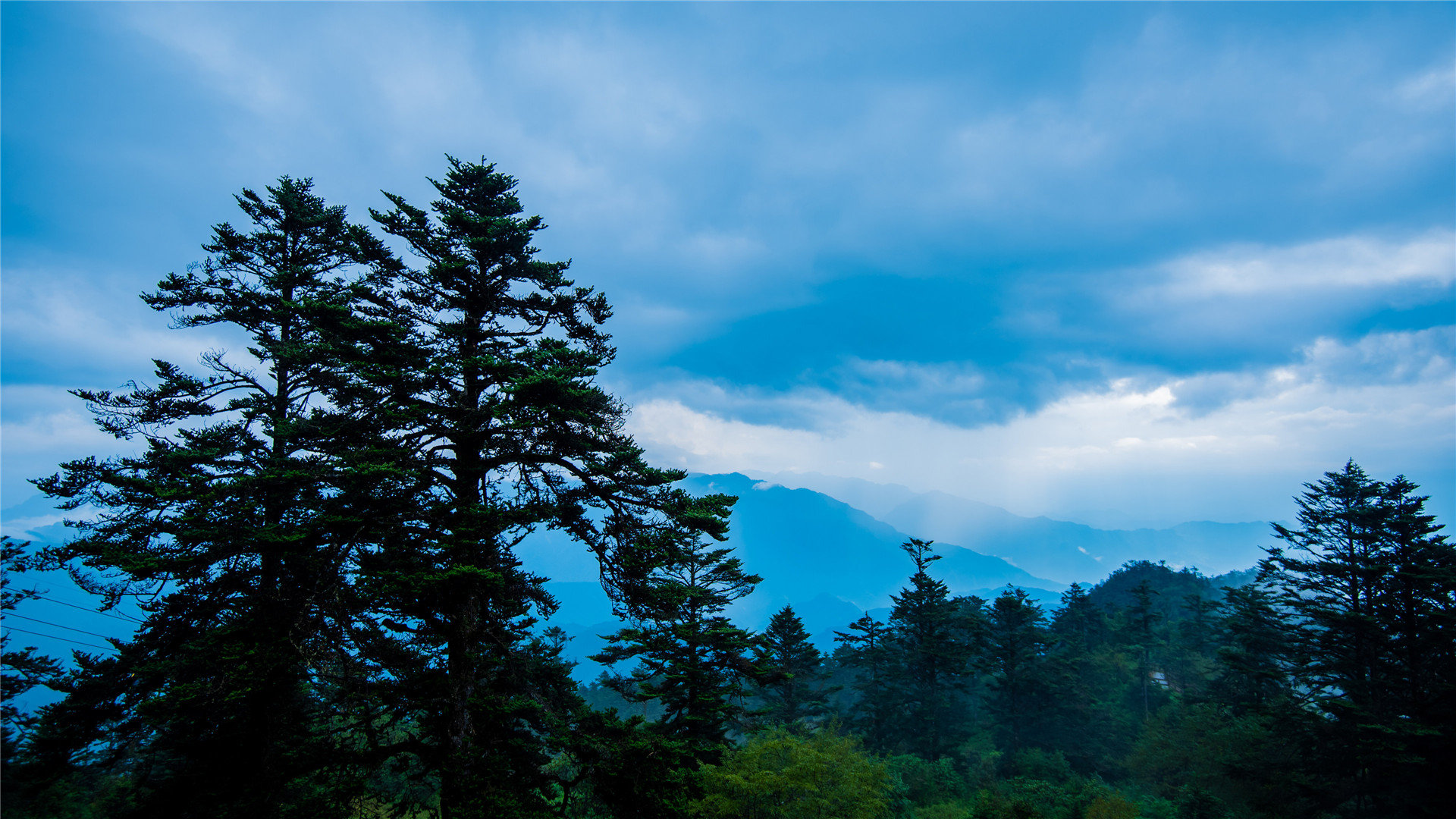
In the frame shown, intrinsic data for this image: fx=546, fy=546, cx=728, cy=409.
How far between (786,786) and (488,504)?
13984 mm

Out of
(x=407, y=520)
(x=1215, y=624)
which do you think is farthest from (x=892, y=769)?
(x=1215, y=624)

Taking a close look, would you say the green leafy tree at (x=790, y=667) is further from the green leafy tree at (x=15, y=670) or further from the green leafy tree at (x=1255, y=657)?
the green leafy tree at (x=15, y=670)

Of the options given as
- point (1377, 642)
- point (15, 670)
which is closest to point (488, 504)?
point (15, 670)

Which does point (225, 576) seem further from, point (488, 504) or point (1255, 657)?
Result: point (1255, 657)

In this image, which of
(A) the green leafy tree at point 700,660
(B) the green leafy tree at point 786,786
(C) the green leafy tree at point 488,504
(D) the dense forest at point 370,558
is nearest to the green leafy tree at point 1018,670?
(B) the green leafy tree at point 786,786

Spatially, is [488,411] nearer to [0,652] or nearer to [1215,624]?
[0,652]

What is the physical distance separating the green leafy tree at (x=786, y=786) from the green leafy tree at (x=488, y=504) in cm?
905

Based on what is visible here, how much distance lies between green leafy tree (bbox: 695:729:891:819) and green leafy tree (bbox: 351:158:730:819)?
9045 mm

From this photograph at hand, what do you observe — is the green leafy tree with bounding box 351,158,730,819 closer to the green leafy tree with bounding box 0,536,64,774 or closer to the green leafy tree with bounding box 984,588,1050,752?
the green leafy tree with bounding box 0,536,64,774

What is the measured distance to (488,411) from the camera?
33.4 ft

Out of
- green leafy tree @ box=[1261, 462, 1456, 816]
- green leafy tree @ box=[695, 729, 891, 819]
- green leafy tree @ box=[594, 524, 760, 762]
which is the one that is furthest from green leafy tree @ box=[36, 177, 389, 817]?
green leafy tree @ box=[1261, 462, 1456, 816]

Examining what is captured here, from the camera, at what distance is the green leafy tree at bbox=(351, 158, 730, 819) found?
9.42 meters

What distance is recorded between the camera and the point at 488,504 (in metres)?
10.4

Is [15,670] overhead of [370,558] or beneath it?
beneath
